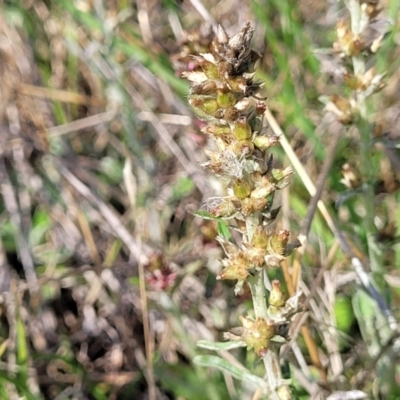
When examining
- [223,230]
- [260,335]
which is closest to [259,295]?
[260,335]

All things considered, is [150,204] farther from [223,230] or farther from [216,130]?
[216,130]

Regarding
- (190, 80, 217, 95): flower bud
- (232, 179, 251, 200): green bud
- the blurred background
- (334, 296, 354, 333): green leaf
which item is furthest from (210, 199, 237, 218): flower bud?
(334, 296, 354, 333): green leaf

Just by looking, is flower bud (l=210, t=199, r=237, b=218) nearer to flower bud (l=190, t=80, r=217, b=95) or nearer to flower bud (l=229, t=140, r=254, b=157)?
flower bud (l=229, t=140, r=254, b=157)

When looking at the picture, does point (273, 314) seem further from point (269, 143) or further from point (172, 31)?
point (172, 31)

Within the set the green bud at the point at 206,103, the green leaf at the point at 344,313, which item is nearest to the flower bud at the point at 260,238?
the green bud at the point at 206,103

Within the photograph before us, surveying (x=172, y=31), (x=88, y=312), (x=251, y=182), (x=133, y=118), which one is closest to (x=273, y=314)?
(x=251, y=182)
